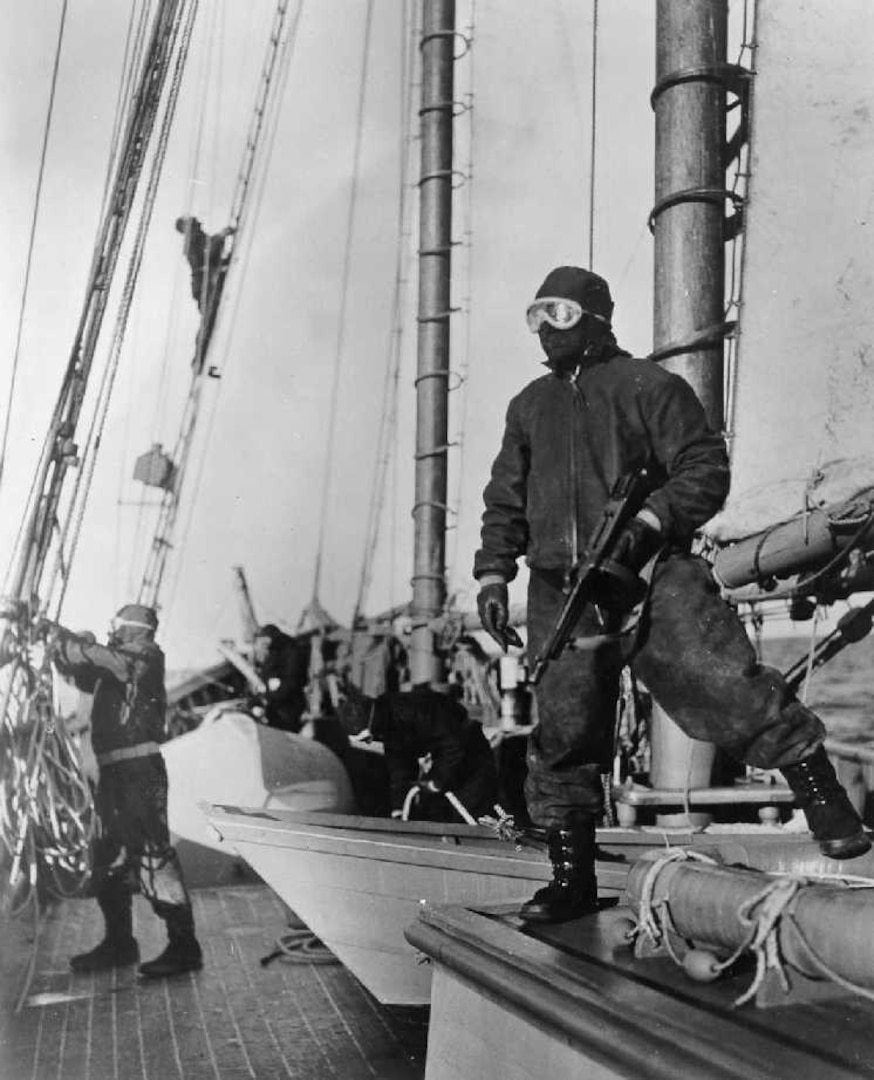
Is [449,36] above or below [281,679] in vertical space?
above

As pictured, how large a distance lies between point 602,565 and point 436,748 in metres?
3.94

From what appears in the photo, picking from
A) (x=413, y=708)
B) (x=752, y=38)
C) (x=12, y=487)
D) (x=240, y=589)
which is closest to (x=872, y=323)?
(x=752, y=38)

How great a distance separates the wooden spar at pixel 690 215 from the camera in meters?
5.49

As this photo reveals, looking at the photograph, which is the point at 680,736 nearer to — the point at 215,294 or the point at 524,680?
the point at 524,680

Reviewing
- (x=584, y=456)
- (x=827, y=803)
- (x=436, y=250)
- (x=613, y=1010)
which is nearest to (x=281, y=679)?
(x=436, y=250)

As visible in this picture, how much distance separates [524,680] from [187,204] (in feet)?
14.6

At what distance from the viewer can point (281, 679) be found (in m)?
8.89

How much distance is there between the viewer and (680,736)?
5.56 meters

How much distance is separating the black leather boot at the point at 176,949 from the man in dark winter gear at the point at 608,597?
3.63 meters

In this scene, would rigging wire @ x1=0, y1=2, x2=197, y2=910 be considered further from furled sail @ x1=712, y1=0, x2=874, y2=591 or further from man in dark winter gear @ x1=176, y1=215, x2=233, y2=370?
furled sail @ x1=712, y1=0, x2=874, y2=591

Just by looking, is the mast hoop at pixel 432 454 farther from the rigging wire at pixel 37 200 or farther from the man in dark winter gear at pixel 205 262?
the rigging wire at pixel 37 200

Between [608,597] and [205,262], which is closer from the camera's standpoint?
[608,597]

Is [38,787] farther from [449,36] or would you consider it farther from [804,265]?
[449,36]

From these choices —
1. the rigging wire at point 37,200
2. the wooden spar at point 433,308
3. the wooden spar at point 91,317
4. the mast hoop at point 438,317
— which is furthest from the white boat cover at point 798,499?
the mast hoop at point 438,317
